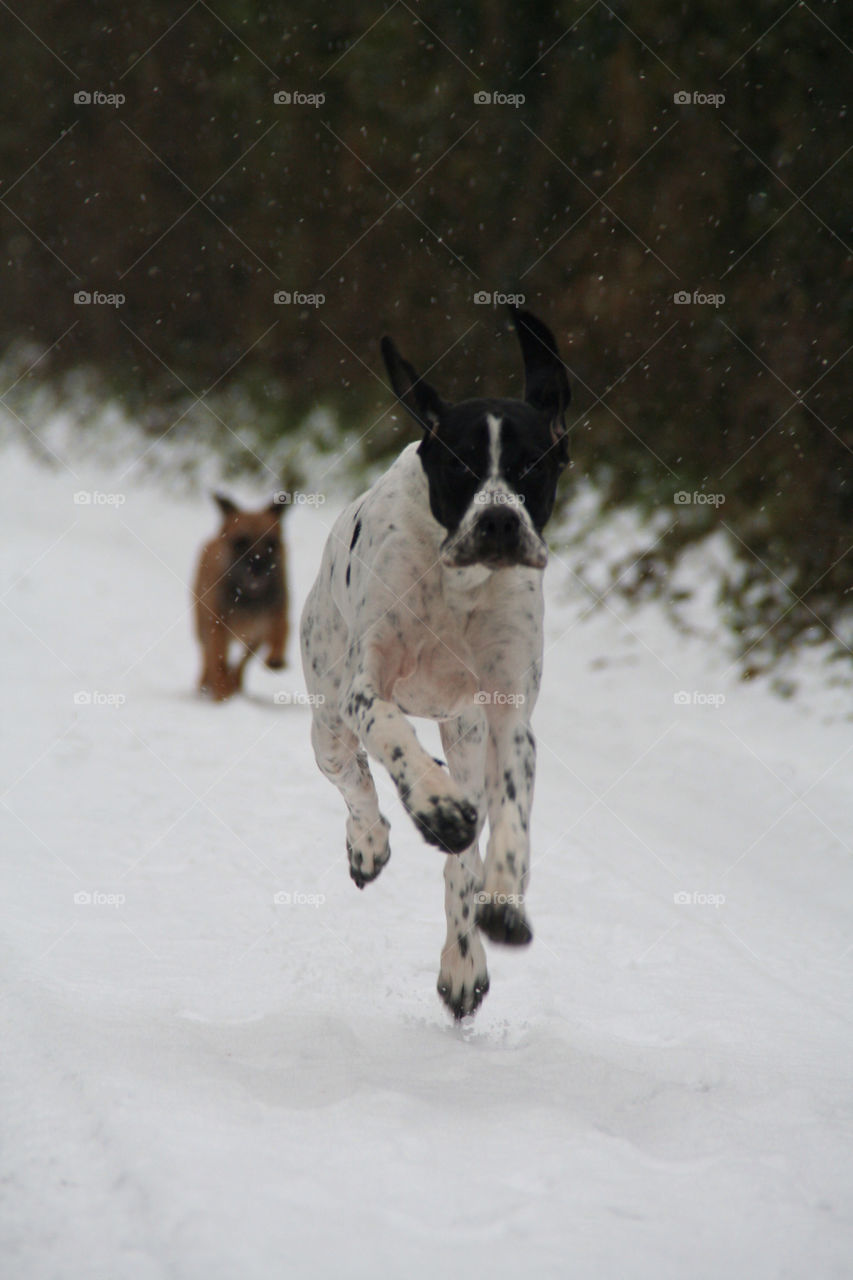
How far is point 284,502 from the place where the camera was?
9.23 metres

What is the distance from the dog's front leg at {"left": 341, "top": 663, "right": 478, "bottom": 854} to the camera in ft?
10.5

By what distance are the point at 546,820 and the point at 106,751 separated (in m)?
2.49

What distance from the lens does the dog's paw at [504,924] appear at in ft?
10.5

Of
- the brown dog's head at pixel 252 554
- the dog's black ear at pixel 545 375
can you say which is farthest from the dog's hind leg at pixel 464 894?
the brown dog's head at pixel 252 554

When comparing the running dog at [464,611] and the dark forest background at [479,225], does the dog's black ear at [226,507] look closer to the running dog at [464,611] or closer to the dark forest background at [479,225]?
the dark forest background at [479,225]

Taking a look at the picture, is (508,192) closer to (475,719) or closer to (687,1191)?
(475,719)

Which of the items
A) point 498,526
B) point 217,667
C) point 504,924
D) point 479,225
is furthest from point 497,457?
point 479,225

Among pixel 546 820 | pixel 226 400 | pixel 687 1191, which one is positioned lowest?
pixel 226 400

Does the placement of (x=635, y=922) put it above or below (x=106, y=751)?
above

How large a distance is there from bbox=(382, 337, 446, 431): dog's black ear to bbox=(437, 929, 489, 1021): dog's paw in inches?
63.2

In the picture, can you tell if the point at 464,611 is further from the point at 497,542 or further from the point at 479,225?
the point at 479,225

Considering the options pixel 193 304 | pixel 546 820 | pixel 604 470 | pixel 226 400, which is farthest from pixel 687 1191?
pixel 193 304

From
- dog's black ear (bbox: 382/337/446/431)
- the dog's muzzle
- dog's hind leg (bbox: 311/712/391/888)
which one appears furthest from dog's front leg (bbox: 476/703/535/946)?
dog's black ear (bbox: 382/337/446/431)

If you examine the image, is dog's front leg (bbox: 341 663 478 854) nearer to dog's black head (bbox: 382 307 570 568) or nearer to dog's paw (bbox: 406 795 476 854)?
dog's paw (bbox: 406 795 476 854)
